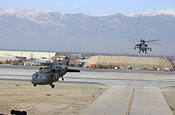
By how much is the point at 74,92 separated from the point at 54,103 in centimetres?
1248

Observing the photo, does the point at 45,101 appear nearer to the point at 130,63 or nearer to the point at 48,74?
the point at 48,74

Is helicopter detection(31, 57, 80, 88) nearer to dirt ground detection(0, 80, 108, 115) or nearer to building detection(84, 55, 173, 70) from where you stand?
dirt ground detection(0, 80, 108, 115)

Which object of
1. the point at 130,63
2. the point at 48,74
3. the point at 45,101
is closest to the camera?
the point at 48,74

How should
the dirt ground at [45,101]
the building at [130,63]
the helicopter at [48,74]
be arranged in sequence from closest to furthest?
the helicopter at [48,74], the dirt ground at [45,101], the building at [130,63]

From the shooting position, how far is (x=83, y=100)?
48719mm

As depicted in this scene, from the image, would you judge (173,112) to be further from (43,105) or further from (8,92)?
(8,92)

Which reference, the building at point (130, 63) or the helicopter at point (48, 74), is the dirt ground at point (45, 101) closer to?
the helicopter at point (48, 74)

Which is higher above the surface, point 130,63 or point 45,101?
point 130,63

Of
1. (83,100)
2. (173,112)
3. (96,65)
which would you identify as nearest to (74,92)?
(83,100)

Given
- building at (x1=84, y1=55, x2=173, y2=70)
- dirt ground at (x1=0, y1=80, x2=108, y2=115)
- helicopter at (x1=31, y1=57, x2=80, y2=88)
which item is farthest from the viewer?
building at (x1=84, y1=55, x2=173, y2=70)

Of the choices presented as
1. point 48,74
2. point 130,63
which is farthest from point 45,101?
point 130,63

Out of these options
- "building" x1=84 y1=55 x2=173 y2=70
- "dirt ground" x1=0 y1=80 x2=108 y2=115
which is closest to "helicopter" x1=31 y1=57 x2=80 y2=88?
"dirt ground" x1=0 y1=80 x2=108 y2=115

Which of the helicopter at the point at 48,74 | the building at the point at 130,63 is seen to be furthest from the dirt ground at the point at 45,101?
the building at the point at 130,63

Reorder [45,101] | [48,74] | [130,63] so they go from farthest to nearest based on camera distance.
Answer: [130,63] < [45,101] < [48,74]
